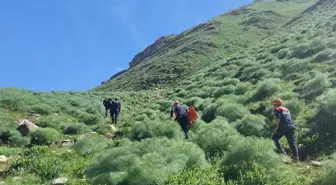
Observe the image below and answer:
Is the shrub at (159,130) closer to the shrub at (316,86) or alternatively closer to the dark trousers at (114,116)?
the shrub at (316,86)

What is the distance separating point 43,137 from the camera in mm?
17391

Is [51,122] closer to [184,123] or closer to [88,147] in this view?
[88,147]

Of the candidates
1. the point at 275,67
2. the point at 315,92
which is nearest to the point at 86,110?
the point at 275,67

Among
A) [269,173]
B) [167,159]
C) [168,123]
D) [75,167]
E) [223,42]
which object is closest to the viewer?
[269,173]

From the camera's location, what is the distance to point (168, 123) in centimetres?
1412

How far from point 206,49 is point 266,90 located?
1873 inches

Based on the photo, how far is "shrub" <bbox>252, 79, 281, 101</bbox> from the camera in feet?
59.8

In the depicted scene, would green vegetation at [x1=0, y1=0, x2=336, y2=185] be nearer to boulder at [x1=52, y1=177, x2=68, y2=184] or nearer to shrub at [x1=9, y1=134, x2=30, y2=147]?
shrub at [x1=9, y1=134, x2=30, y2=147]

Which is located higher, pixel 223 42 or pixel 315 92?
pixel 223 42

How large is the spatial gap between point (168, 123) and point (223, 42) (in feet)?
185

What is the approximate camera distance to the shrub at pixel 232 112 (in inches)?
584

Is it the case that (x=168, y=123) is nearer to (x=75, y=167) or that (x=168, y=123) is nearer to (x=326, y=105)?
(x=75, y=167)

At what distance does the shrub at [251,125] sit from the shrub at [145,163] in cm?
303

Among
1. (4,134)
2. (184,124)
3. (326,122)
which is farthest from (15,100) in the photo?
(326,122)
